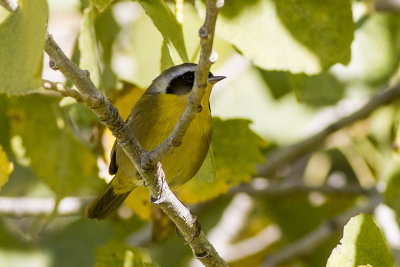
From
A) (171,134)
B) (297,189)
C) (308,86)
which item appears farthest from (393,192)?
(297,189)

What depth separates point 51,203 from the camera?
2.77 m

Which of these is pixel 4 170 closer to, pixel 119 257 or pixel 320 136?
pixel 119 257

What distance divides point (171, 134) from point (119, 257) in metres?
0.62

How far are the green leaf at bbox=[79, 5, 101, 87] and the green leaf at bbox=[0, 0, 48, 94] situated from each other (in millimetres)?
478

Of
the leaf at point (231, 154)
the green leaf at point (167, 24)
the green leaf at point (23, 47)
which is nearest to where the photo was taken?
the green leaf at point (23, 47)

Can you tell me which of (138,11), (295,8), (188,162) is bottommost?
(188,162)

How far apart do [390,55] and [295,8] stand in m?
0.87

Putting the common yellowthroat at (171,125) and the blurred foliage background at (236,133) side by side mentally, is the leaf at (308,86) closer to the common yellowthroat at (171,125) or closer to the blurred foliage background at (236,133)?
the blurred foliage background at (236,133)

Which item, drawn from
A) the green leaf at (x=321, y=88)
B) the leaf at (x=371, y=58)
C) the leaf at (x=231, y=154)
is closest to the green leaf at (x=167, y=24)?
the leaf at (x=231, y=154)

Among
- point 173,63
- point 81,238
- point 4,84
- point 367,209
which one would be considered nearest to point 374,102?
point 367,209

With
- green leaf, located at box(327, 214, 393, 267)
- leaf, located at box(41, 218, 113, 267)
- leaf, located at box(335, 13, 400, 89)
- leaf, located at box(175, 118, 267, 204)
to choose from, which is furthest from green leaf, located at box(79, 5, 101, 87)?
leaf, located at box(41, 218, 113, 267)

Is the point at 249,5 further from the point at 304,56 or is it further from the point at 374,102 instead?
the point at 374,102

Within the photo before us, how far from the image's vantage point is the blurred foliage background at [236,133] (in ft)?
5.48

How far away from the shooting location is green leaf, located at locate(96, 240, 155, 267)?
1809 millimetres
